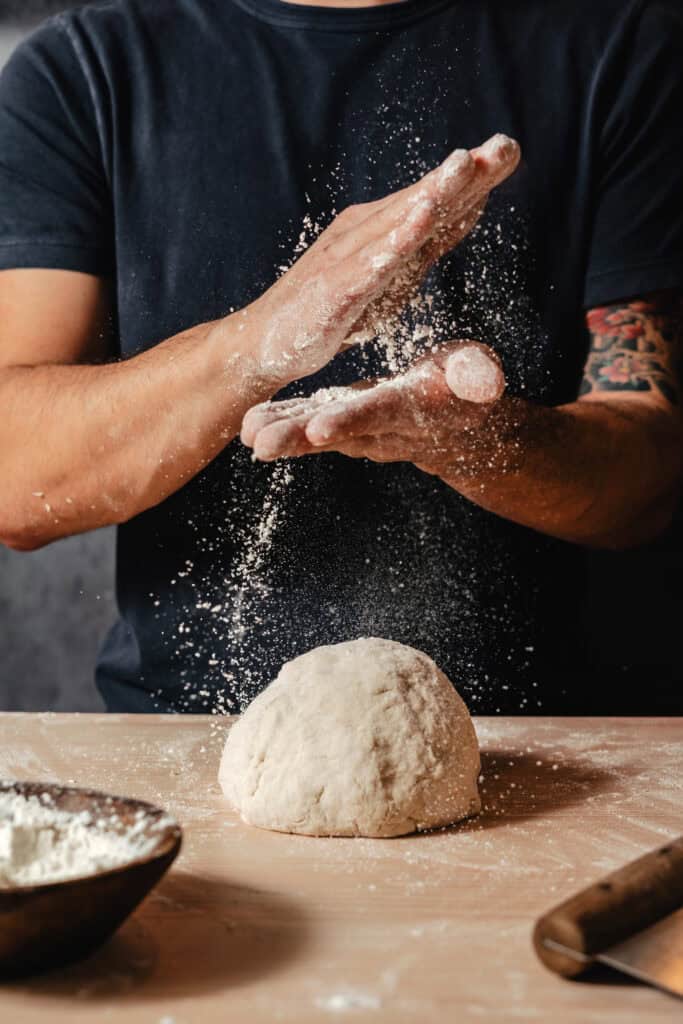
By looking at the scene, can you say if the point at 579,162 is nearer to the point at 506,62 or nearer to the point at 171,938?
the point at 506,62

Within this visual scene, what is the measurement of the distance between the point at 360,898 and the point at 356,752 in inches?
6.7

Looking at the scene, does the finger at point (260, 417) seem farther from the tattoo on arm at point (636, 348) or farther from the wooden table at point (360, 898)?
the tattoo on arm at point (636, 348)

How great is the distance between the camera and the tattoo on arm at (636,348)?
1.51 m

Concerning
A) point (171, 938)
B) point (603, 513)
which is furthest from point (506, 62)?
point (171, 938)

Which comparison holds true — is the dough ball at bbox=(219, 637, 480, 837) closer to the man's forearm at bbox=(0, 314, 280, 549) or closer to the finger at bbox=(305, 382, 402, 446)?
the finger at bbox=(305, 382, 402, 446)

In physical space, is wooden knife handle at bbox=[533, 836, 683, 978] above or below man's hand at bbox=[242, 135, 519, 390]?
below

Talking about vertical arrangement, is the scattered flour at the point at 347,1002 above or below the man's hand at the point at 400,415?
below

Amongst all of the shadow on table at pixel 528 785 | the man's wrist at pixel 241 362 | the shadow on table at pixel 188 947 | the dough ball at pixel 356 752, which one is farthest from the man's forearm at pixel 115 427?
the shadow on table at pixel 188 947

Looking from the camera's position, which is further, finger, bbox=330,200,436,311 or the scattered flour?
finger, bbox=330,200,436,311

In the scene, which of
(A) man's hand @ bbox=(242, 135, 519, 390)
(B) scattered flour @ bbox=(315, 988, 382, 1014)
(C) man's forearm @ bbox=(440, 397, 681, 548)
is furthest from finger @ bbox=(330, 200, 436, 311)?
(B) scattered flour @ bbox=(315, 988, 382, 1014)

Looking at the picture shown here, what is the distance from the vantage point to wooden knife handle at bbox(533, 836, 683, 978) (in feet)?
2.12

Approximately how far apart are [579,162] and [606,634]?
0.81 metres

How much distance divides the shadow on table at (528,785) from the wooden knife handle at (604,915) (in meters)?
0.27

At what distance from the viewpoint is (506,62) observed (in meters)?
1.53
